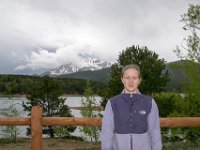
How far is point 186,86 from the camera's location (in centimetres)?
1414

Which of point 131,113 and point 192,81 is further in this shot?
point 192,81

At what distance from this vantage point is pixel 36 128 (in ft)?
17.0

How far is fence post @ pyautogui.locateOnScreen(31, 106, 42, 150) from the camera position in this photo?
17.0 feet

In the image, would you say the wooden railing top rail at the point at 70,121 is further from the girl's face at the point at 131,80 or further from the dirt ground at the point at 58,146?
the dirt ground at the point at 58,146

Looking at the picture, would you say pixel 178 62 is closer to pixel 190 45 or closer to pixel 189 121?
pixel 190 45

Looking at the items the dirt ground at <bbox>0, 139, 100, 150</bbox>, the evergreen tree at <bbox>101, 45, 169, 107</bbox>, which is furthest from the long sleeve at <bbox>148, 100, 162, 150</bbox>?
the evergreen tree at <bbox>101, 45, 169, 107</bbox>

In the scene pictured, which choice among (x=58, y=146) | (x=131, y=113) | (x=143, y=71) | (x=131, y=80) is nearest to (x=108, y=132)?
(x=131, y=113)

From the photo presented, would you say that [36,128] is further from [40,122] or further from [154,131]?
[154,131]

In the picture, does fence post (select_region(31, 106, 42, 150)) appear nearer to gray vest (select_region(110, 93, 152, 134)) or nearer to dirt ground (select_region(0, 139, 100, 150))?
gray vest (select_region(110, 93, 152, 134))

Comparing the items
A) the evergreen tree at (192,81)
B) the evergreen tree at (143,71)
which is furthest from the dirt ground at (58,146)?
the evergreen tree at (143,71)

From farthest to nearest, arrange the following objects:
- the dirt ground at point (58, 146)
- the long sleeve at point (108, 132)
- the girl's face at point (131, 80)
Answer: the dirt ground at point (58, 146) < the girl's face at point (131, 80) < the long sleeve at point (108, 132)

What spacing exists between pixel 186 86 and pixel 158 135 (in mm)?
11046

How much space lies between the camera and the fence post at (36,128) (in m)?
5.18

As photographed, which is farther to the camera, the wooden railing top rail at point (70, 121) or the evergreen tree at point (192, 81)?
the evergreen tree at point (192, 81)
